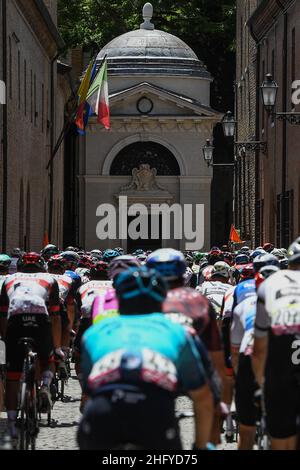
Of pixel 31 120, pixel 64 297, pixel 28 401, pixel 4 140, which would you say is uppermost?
pixel 31 120

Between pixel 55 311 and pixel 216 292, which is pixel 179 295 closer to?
pixel 55 311

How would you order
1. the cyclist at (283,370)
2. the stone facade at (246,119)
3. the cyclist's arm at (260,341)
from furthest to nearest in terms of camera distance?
the stone facade at (246,119)
the cyclist's arm at (260,341)
the cyclist at (283,370)

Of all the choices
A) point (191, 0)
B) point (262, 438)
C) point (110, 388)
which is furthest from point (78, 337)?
point (191, 0)

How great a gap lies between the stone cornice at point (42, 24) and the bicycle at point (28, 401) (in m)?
28.2

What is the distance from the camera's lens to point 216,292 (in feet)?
54.9

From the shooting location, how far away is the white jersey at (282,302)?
9.20 meters

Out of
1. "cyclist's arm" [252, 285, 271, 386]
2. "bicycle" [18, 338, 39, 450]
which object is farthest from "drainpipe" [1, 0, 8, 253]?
"cyclist's arm" [252, 285, 271, 386]

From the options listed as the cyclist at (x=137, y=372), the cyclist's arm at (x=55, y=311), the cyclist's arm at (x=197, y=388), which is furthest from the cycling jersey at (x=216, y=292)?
the cyclist at (x=137, y=372)

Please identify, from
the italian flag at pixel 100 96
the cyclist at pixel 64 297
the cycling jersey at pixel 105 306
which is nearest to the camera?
the cycling jersey at pixel 105 306

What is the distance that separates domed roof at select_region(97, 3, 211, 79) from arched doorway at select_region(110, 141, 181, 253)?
356 centimetres

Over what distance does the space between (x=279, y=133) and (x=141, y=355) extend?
35.4 m

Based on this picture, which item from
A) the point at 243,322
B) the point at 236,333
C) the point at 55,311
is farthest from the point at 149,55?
the point at 243,322

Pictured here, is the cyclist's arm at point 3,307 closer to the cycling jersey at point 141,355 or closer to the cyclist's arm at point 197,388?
the cyclist's arm at point 197,388
